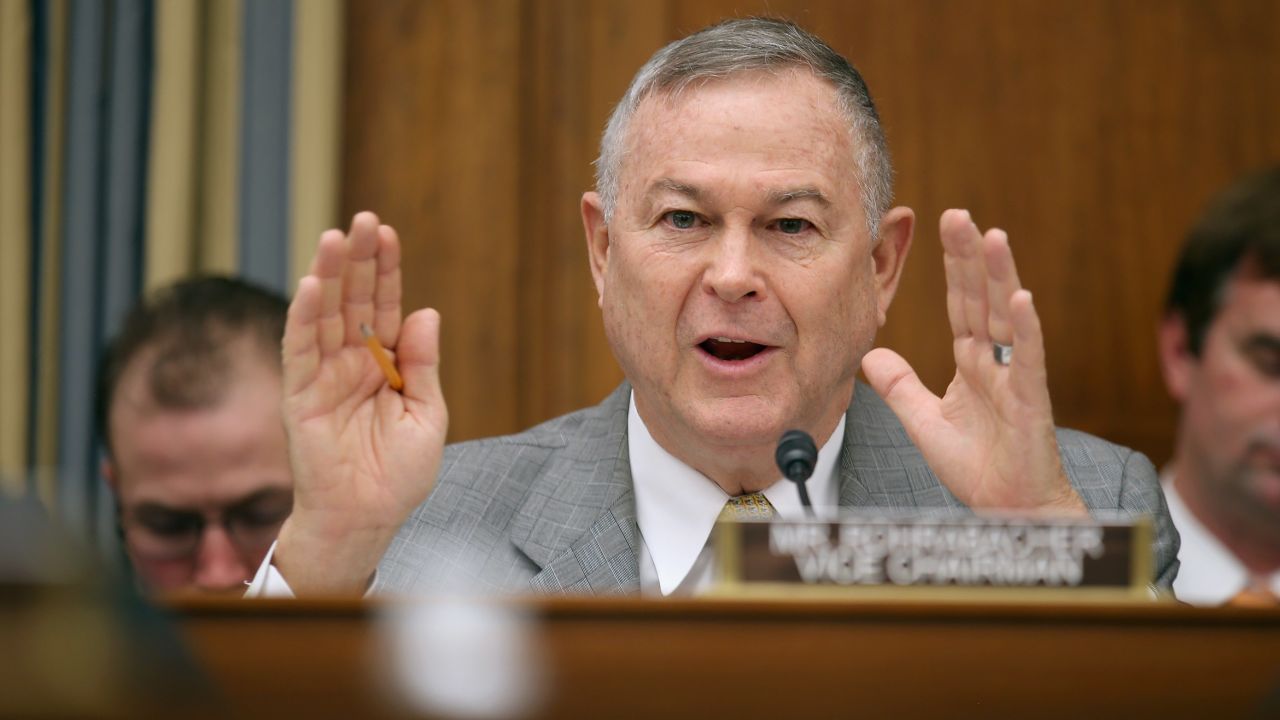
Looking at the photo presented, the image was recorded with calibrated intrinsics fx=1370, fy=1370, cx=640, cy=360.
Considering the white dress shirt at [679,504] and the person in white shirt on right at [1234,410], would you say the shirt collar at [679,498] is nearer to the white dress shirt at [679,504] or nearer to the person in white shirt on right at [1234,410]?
the white dress shirt at [679,504]

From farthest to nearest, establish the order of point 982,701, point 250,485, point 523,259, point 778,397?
point 523,259 → point 250,485 → point 778,397 → point 982,701

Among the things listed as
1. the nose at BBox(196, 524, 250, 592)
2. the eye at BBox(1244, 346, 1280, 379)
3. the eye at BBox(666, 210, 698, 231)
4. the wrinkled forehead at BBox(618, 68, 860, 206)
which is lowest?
the nose at BBox(196, 524, 250, 592)

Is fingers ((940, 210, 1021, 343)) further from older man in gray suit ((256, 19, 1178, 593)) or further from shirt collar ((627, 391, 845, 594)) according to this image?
shirt collar ((627, 391, 845, 594))

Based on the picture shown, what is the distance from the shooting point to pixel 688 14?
282 cm

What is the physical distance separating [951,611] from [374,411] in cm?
97

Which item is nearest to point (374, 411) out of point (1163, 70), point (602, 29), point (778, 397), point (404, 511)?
point (404, 511)

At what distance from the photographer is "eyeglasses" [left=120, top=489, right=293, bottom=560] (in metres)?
2.19

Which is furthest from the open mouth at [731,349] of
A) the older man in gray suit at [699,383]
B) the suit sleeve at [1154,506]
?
the suit sleeve at [1154,506]

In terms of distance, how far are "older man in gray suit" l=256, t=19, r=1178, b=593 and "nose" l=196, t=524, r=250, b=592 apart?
44cm

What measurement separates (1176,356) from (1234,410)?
265 millimetres

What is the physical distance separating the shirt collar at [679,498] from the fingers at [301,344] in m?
0.50

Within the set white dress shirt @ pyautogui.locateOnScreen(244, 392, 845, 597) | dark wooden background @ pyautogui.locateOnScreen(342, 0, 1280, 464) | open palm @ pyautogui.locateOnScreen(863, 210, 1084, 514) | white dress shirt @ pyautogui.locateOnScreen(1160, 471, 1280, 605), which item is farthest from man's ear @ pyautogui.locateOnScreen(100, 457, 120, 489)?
white dress shirt @ pyautogui.locateOnScreen(1160, 471, 1280, 605)

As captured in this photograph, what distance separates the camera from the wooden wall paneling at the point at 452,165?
9.00 feet

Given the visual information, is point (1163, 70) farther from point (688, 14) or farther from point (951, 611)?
point (951, 611)
